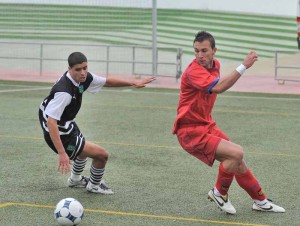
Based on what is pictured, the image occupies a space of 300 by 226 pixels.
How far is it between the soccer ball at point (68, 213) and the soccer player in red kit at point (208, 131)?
1393 mm

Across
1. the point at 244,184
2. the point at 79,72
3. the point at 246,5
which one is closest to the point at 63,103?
the point at 79,72

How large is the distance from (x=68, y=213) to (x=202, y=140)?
1.58m

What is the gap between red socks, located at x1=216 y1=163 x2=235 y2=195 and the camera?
819 centimetres

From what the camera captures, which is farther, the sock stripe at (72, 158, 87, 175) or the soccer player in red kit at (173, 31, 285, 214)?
the sock stripe at (72, 158, 87, 175)

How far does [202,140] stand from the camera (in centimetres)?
827

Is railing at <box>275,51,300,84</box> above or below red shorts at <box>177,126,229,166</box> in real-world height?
above

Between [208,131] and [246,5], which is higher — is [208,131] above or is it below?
below

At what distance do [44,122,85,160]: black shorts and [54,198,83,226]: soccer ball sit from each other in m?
1.22

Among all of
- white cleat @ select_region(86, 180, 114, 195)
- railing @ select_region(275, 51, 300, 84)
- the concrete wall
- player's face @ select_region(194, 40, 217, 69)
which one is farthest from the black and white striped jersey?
the concrete wall

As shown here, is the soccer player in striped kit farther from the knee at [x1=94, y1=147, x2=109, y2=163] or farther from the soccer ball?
the soccer ball

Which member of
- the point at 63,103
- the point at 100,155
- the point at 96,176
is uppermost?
the point at 63,103

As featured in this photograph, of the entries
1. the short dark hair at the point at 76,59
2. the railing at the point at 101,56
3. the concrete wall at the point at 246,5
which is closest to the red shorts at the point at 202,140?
the short dark hair at the point at 76,59

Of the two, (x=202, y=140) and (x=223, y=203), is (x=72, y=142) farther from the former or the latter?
(x=223, y=203)

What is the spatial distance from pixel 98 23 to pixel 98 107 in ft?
28.8
